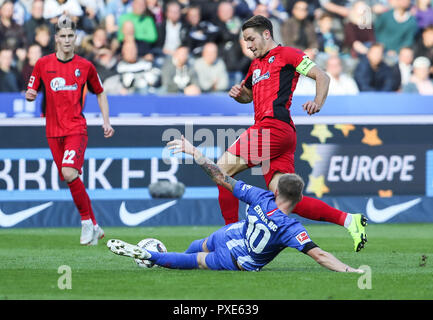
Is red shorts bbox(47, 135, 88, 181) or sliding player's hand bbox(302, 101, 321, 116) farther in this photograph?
red shorts bbox(47, 135, 88, 181)

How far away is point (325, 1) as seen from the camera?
18.1 metres

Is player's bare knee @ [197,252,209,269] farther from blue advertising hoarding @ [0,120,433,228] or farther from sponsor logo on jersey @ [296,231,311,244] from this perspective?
blue advertising hoarding @ [0,120,433,228]

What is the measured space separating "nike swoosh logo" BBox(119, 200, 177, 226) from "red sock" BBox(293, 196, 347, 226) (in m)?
4.30

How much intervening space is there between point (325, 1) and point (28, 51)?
607 cm

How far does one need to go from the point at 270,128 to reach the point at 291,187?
1597 mm

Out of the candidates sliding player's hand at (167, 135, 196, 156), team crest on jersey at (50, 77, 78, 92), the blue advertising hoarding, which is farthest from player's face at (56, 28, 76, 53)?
sliding player's hand at (167, 135, 196, 156)

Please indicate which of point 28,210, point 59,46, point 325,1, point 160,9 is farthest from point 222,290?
point 325,1

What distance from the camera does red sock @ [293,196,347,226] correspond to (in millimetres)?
8680

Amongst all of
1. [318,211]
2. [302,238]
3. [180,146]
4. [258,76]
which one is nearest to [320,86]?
[258,76]

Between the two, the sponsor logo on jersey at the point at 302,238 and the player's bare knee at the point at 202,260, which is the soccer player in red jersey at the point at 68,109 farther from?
the sponsor logo on jersey at the point at 302,238

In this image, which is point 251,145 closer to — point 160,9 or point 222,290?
point 222,290

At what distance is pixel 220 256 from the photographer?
7.72 meters

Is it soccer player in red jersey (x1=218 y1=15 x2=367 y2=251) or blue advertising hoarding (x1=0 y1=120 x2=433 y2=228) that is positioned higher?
soccer player in red jersey (x1=218 y1=15 x2=367 y2=251)

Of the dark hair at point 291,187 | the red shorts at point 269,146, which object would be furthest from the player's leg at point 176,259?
the red shorts at point 269,146
